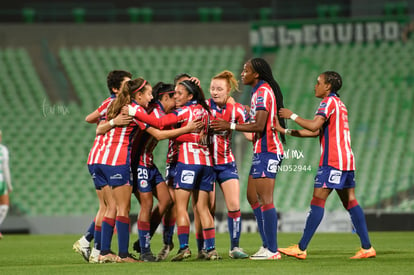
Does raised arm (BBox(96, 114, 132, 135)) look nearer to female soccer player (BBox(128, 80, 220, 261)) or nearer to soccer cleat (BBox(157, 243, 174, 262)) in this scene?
female soccer player (BBox(128, 80, 220, 261))

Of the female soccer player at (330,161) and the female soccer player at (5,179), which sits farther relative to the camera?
the female soccer player at (5,179)

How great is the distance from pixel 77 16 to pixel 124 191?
1573 cm

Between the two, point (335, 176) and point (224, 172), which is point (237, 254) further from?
point (335, 176)

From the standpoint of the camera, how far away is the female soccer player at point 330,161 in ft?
26.6

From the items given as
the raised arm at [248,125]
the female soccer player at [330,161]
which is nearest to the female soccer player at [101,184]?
the raised arm at [248,125]

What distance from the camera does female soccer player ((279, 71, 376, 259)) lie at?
26.6 ft

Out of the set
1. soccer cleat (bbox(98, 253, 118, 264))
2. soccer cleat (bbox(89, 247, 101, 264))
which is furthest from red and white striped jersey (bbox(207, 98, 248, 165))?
soccer cleat (bbox(89, 247, 101, 264))

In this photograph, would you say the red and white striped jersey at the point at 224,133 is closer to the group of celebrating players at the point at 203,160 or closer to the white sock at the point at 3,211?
the group of celebrating players at the point at 203,160

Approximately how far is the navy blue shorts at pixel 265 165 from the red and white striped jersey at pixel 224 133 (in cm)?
54

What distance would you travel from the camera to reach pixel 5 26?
22797mm

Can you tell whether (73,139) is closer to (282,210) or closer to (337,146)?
(282,210)

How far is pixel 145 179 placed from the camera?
8.47 m

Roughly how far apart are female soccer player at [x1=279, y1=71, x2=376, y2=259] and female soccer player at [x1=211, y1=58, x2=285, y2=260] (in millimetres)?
187

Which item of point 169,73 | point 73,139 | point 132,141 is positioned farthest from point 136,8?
point 132,141
